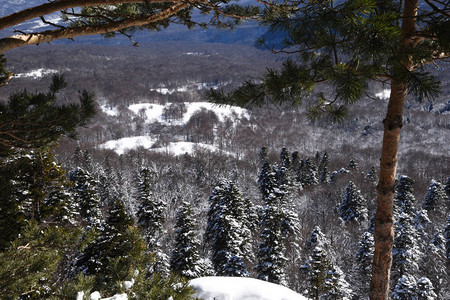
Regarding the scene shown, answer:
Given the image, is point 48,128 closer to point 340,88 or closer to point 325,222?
point 340,88

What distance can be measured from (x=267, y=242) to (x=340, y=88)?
18.0m

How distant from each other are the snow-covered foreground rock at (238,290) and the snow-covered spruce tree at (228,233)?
13039 mm

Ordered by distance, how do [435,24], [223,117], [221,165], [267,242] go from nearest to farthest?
[435,24], [267,242], [221,165], [223,117]

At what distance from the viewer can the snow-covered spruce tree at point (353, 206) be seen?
133ft

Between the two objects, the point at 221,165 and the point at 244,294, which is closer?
the point at 244,294

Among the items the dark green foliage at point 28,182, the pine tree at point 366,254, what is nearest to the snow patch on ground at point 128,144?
the pine tree at point 366,254

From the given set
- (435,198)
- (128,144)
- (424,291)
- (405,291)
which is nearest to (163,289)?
(405,291)

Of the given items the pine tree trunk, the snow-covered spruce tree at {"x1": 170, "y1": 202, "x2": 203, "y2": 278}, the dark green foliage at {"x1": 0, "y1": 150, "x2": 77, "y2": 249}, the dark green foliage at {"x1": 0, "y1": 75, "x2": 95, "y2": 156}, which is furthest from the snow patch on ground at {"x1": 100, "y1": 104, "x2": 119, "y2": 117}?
the pine tree trunk

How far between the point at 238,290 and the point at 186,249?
14009 millimetres

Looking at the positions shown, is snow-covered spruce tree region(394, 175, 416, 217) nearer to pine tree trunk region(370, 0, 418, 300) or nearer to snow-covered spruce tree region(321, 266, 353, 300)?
snow-covered spruce tree region(321, 266, 353, 300)

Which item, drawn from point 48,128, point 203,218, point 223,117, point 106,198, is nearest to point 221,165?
point 203,218

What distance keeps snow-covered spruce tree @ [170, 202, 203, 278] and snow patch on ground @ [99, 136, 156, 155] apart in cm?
11348

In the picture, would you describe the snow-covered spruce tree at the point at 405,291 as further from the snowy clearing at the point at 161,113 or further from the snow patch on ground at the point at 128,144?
the snowy clearing at the point at 161,113

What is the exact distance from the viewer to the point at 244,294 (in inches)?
210
